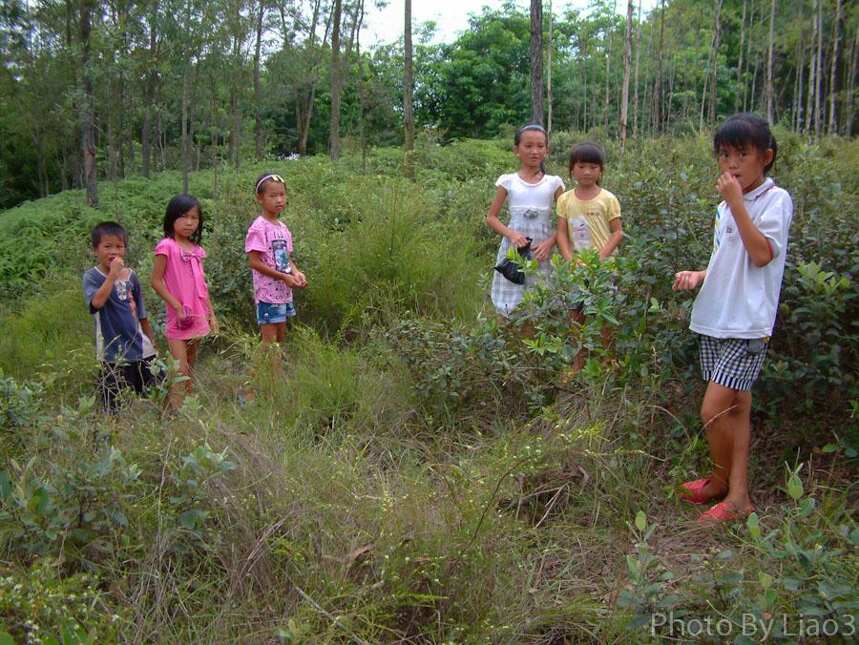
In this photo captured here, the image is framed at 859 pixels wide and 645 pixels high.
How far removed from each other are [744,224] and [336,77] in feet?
62.5

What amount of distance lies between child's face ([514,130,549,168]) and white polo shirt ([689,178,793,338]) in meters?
1.86

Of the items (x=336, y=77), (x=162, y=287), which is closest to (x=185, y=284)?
(x=162, y=287)

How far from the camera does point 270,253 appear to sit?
4.71 meters

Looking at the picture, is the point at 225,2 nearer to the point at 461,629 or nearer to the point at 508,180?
the point at 508,180

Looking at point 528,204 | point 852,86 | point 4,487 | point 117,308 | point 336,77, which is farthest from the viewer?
point 852,86

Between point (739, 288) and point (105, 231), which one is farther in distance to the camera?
point (105, 231)

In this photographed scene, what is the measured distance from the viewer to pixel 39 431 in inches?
112

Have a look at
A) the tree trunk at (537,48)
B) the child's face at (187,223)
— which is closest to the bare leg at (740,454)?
the child's face at (187,223)

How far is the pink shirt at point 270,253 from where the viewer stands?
15.3 ft

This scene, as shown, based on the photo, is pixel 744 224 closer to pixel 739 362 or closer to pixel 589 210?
pixel 739 362

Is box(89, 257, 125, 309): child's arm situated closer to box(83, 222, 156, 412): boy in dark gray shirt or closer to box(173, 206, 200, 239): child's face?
box(83, 222, 156, 412): boy in dark gray shirt

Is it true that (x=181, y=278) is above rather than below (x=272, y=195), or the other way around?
below

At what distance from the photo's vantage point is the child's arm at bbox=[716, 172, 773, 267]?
2.70 meters

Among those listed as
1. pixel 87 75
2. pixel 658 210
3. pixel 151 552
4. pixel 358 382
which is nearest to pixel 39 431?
pixel 151 552
